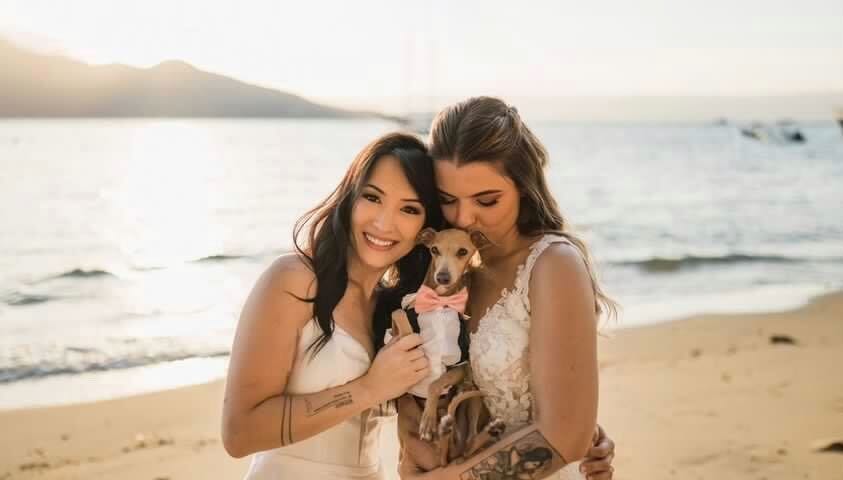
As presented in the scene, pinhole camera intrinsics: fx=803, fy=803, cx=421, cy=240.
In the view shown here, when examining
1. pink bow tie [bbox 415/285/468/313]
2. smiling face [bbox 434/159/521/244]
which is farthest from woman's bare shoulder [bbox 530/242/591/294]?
pink bow tie [bbox 415/285/468/313]

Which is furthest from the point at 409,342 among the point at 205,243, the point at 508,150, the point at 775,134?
the point at 775,134

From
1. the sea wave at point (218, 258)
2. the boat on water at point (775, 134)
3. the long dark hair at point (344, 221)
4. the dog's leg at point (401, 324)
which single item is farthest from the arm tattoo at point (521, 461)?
the boat on water at point (775, 134)

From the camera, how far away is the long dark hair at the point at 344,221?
300 centimetres

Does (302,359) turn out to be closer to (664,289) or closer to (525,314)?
(525,314)

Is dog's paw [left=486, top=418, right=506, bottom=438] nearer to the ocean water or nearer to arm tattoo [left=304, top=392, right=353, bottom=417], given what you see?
arm tattoo [left=304, top=392, right=353, bottom=417]

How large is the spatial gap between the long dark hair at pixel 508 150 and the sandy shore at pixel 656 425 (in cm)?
335

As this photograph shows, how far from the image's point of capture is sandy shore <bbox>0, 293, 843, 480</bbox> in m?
5.89

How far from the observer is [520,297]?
2832mm

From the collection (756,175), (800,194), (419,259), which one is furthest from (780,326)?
(756,175)

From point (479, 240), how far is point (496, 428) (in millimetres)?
714

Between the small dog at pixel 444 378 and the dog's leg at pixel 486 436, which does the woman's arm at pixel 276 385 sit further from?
the dog's leg at pixel 486 436

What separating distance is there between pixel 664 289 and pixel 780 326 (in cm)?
317

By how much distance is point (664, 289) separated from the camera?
13.1 m

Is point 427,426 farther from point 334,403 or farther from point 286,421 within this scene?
point 286,421
